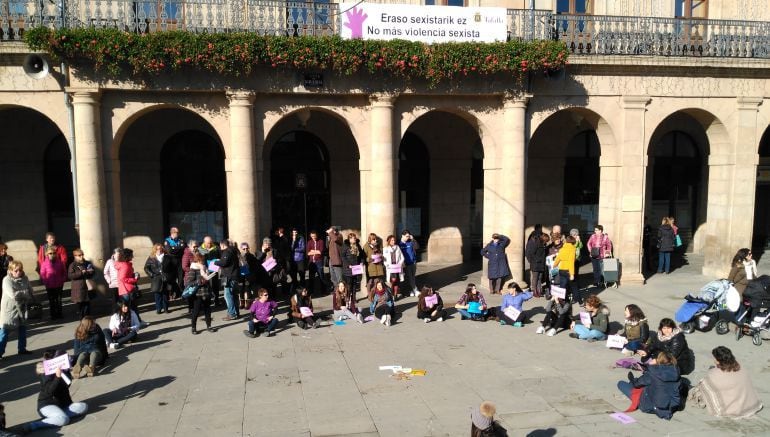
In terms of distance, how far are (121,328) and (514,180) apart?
10145 mm

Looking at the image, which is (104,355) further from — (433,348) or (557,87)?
(557,87)

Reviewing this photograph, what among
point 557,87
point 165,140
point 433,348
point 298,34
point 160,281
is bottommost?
point 433,348

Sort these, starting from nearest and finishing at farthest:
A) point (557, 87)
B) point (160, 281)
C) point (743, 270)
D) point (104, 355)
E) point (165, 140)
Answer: point (104, 355), point (743, 270), point (160, 281), point (557, 87), point (165, 140)

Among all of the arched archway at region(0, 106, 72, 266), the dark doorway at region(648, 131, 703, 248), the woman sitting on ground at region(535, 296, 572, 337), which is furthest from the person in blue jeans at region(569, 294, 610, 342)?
the arched archway at region(0, 106, 72, 266)

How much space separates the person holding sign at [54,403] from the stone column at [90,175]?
19.3ft

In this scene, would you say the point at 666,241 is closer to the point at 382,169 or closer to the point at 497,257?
the point at 497,257

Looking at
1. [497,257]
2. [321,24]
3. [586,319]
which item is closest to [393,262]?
[497,257]

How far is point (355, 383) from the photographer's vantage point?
9164 millimetres

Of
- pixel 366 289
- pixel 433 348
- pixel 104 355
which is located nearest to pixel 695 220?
pixel 366 289

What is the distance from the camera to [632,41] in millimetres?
15680

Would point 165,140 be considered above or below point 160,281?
above

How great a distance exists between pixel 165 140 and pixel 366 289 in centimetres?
784

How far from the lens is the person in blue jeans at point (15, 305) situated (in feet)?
33.7

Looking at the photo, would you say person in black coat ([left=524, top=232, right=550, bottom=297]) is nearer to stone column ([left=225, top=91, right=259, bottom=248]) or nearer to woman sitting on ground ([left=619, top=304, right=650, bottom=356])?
woman sitting on ground ([left=619, top=304, right=650, bottom=356])
